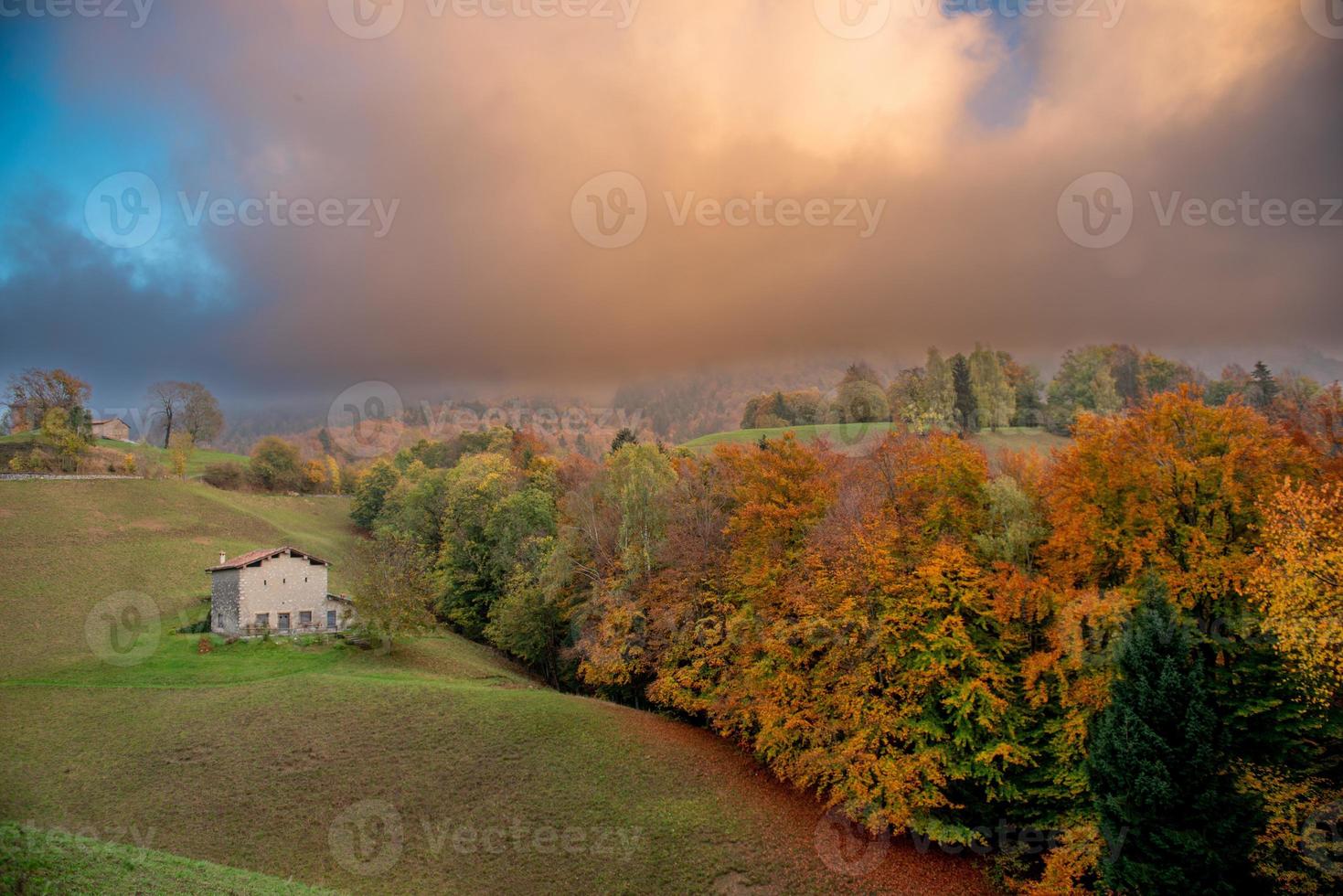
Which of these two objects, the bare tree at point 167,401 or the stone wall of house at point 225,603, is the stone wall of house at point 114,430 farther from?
the stone wall of house at point 225,603

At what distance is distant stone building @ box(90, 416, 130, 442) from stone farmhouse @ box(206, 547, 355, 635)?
10921cm

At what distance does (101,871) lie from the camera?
1758 centimetres

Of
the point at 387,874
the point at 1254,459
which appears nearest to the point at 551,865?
the point at 387,874

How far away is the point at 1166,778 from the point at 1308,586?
7.84 metres

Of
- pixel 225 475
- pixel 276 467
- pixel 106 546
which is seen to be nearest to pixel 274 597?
pixel 106 546

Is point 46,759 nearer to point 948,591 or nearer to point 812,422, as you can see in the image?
point 948,591

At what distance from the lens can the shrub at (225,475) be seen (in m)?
120

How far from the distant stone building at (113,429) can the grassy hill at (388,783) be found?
354 ft

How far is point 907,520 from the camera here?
116 ft

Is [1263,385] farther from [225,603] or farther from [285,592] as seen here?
[225,603]

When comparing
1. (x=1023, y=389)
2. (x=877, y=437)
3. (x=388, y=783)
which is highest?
(x=1023, y=389)

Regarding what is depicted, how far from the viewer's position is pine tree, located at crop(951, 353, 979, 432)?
10562 cm

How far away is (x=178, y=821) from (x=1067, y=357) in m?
132

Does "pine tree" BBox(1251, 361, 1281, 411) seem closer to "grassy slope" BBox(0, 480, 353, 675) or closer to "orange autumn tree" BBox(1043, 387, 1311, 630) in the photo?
"orange autumn tree" BBox(1043, 387, 1311, 630)
